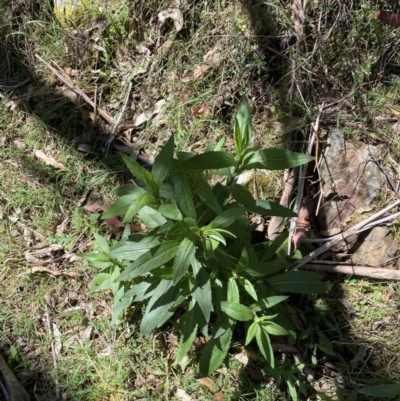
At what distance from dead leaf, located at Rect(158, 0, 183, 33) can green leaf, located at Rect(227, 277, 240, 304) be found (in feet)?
6.98

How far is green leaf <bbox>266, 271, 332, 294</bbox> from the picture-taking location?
261cm

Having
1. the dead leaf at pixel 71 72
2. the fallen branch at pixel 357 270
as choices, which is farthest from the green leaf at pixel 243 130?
the dead leaf at pixel 71 72

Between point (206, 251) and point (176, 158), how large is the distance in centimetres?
68

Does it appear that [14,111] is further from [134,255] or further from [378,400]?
[378,400]

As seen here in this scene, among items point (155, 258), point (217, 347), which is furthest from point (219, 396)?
point (155, 258)

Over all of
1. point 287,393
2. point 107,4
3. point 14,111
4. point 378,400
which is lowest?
point 378,400

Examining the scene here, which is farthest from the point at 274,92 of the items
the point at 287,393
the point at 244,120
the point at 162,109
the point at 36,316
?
the point at 36,316

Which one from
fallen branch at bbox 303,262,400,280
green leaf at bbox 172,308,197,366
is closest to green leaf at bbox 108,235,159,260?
green leaf at bbox 172,308,197,366

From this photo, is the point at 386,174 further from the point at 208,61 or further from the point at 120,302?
the point at 120,302

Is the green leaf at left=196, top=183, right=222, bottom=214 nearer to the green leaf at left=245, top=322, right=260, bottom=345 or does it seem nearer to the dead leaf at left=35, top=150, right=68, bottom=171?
the green leaf at left=245, top=322, right=260, bottom=345

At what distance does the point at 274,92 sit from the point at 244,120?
117 centimetres

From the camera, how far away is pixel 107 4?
3871mm

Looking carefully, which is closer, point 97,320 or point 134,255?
point 134,255

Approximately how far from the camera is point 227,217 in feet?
7.34
